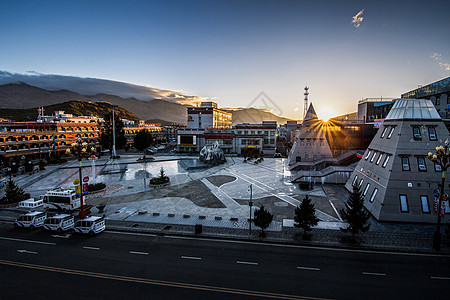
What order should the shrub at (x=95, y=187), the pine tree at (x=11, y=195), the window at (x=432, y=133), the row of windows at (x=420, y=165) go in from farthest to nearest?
the shrub at (x=95, y=187) → the pine tree at (x=11, y=195) → the window at (x=432, y=133) → the row of windows at (x=420, y=165)

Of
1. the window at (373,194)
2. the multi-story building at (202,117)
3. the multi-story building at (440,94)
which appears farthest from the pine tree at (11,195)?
the multi-story building at (202,117)

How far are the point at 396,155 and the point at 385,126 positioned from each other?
634cm

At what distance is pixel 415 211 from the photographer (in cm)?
2338

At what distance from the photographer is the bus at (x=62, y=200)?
89.6ft

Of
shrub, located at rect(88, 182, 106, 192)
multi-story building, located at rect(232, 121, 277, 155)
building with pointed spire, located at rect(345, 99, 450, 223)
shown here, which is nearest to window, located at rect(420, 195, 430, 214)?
building with pointed spire, located at rect(345, 99, 450, 223)

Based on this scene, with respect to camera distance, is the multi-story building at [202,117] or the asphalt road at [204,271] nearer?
the asphalt road at [204,271]

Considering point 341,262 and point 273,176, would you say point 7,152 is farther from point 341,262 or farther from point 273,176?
point 341,262

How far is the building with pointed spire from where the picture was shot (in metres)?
23.5

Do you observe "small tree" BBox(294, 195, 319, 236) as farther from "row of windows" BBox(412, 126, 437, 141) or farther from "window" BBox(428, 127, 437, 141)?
"window" BBox(428, 127, 437, 141)

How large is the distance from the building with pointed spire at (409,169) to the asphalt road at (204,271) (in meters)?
6.88

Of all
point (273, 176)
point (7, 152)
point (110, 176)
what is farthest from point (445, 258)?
point (7, 152)

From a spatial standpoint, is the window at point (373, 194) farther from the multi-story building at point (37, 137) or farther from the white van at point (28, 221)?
the multi-story building at point (37, 137)

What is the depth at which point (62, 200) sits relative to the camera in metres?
27.5

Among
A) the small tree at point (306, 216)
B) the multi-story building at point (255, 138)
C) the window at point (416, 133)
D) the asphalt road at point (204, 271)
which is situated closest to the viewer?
the asphalt road at point (204, 271)
